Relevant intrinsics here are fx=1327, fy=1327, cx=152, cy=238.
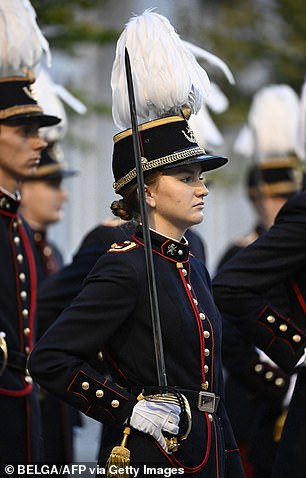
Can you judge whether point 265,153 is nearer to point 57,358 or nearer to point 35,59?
point 35,59

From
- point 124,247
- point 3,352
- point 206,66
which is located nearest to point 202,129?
point 3,352

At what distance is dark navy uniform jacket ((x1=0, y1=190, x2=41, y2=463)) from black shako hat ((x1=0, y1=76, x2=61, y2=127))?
1.18ft

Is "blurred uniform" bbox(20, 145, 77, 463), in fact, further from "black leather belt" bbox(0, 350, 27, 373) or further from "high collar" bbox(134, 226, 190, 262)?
"high collar" bbox(134, 226, 190, 262)

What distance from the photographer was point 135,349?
4.53 metres

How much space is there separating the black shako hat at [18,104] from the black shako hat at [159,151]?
3.99 feet

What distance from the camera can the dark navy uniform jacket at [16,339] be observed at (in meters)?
5.59

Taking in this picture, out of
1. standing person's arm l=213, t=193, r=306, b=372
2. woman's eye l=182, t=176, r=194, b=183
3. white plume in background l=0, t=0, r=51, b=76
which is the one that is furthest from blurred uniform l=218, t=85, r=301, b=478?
white plume in background l=0, t=0, r=51, b=76

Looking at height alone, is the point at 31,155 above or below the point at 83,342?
above

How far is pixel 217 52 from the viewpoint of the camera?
14.5 meters

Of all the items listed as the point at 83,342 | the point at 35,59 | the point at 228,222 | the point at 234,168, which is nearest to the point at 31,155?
the point at 35,59

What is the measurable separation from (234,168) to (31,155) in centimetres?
1024

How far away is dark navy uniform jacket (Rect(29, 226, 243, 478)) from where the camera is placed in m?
4.43

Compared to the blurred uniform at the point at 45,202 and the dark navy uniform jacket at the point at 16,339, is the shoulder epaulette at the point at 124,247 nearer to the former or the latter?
the dark navy uniform jacket at the point at 16,339

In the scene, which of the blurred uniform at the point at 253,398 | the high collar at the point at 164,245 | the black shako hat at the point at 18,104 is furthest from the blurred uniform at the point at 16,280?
the high collar at the point at 164,245
